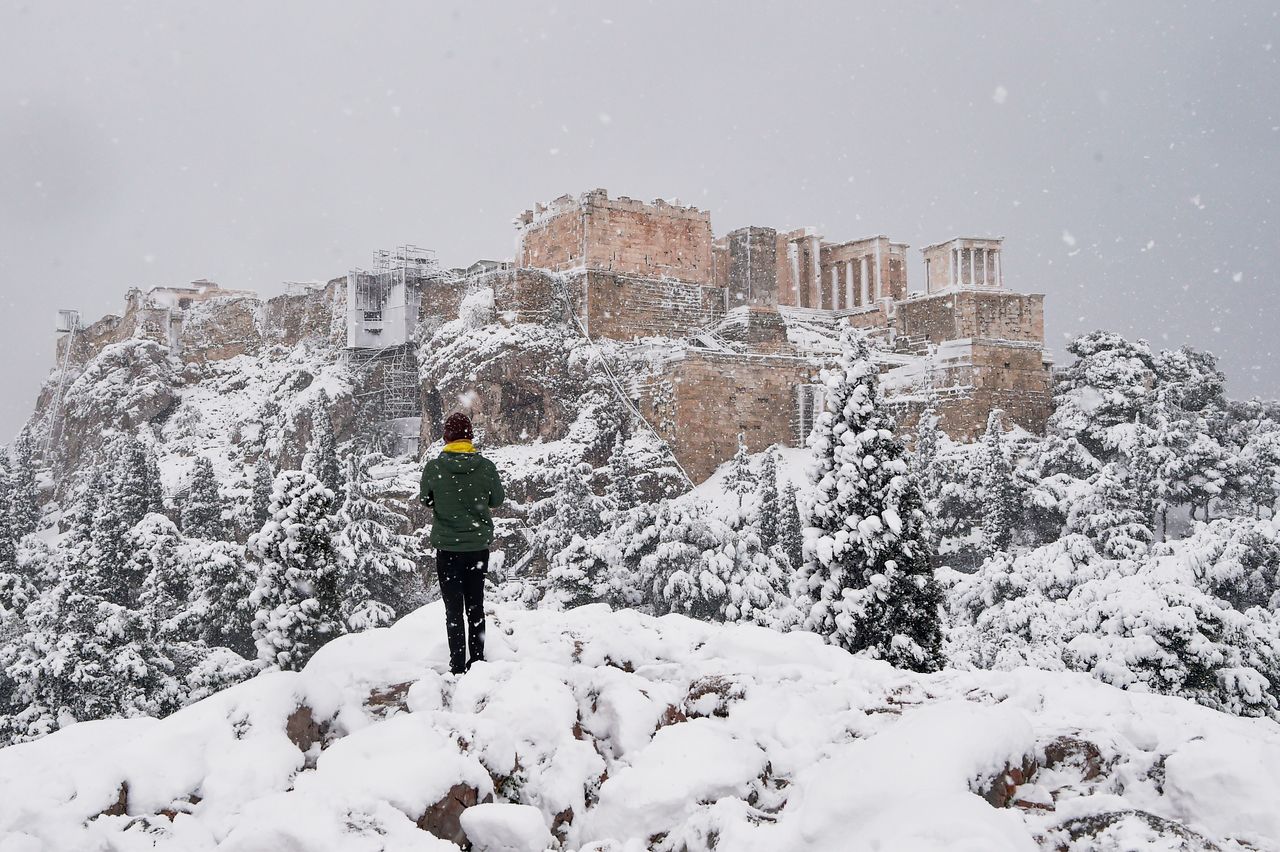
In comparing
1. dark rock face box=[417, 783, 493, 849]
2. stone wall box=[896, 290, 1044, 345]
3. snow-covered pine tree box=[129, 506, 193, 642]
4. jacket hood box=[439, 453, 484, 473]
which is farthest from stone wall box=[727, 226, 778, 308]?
dark rock face box=[417, 783, 493, 849]

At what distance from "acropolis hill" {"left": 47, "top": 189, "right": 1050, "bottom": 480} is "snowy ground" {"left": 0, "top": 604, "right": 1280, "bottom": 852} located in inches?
1102

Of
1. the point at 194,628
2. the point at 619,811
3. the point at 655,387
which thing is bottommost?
the point at 194,628

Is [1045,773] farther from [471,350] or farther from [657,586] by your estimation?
[471,350]

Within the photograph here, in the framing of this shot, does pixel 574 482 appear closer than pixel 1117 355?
Yes

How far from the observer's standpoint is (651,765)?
5.62 m

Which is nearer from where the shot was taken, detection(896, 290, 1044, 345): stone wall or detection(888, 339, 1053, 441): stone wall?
detection(888, 339, 1053, 441): stone wall

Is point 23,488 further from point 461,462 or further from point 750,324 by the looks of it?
point 461,462

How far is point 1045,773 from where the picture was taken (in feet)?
17.5

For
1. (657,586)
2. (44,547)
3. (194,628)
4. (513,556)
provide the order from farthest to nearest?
(44,547) < (513,556) < (194,628) < (657,586)

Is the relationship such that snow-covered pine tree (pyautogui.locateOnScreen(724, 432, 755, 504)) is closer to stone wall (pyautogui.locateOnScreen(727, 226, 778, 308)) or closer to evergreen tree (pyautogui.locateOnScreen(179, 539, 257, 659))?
stone wall (pyautogui.locateOnScreen(727, 226, 778, 308))

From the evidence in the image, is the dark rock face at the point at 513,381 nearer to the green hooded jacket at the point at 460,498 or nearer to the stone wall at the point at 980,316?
the stone wall at the point at 980,316

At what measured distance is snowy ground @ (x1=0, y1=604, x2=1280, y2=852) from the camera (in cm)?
467

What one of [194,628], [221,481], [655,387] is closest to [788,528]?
[655,387]

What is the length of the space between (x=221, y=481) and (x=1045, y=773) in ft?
127
